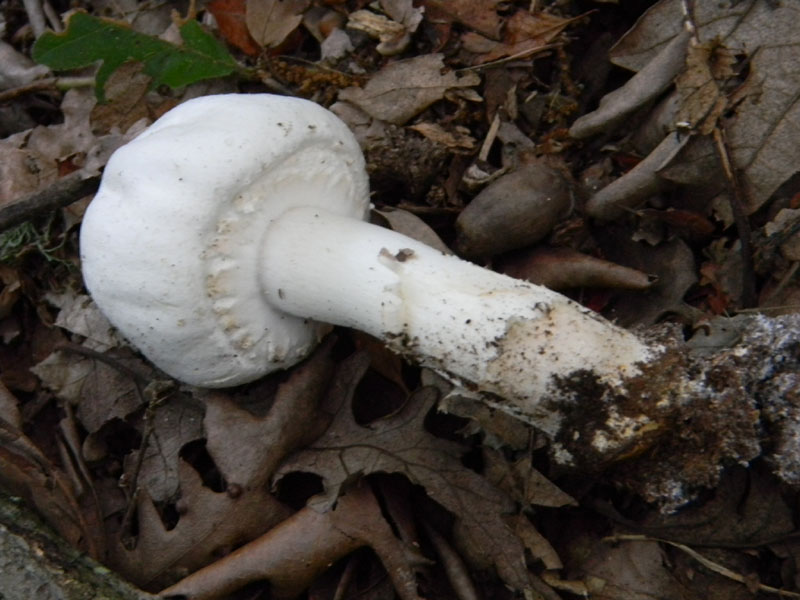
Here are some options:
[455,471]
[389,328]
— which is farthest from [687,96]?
[455,471]

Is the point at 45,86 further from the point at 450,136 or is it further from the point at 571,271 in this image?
the point at 571,271

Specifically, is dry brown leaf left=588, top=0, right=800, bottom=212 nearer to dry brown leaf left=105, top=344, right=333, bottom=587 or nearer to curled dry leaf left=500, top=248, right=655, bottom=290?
curled dry leaf left=500, top=248, right=655, bottom=290

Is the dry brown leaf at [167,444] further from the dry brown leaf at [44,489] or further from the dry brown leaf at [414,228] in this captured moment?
the dry brown leaf at [414,228]

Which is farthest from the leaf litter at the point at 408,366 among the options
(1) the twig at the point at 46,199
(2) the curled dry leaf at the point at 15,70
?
(2) the curled dry leaf at the point at 15,70

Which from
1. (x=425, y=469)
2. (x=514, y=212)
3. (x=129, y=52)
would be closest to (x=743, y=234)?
(x=514, y=212)

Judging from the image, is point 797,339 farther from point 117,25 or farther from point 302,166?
point 117,25

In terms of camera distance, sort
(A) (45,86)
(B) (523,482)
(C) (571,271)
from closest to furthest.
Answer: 1. (B) (523,482)
2. (C) (571,271)
3. (A) (45,86)
